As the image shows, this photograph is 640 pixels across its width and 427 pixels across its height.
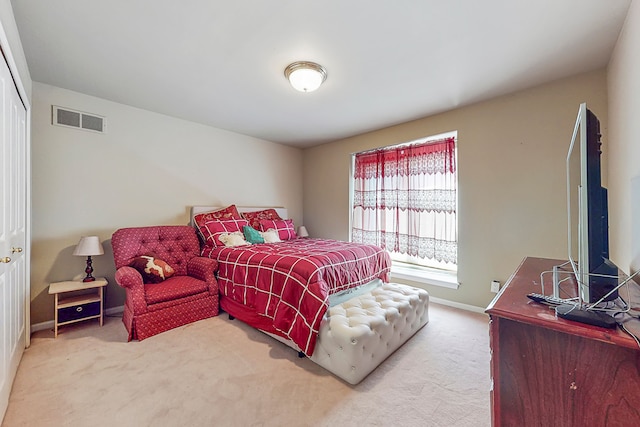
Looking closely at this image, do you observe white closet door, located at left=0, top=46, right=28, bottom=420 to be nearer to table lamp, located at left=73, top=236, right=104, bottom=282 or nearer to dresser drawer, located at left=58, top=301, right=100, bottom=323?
dresser drawer, located at left=58, top=301, right=100, bottom=323

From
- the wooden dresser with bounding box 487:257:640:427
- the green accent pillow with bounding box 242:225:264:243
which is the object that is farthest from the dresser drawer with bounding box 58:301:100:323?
the wooden dresser with bounding box 487:257:640:427

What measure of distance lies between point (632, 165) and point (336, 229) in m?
3.40

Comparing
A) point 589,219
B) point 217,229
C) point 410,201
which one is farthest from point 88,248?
point 410,201

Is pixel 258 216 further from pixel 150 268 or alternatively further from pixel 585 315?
pixel 585 315

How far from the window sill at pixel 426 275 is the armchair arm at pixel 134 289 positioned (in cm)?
299

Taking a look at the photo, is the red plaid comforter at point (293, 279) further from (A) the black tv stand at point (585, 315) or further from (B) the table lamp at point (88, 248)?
(A) the black tv stand at point (585, 315)

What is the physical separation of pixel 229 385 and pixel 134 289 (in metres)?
1.29

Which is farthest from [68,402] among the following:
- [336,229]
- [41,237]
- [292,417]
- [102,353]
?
[336,229]

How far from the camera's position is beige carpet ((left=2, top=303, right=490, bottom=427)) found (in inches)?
56.9

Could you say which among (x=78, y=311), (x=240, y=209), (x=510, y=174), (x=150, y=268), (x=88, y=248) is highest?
(x=510, y=174)

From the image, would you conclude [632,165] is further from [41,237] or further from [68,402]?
[41,237]

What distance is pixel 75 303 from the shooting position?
2.39 metres

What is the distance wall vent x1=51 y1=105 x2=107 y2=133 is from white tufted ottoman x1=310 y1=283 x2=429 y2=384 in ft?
10.6

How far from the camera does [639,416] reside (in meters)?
0.69
